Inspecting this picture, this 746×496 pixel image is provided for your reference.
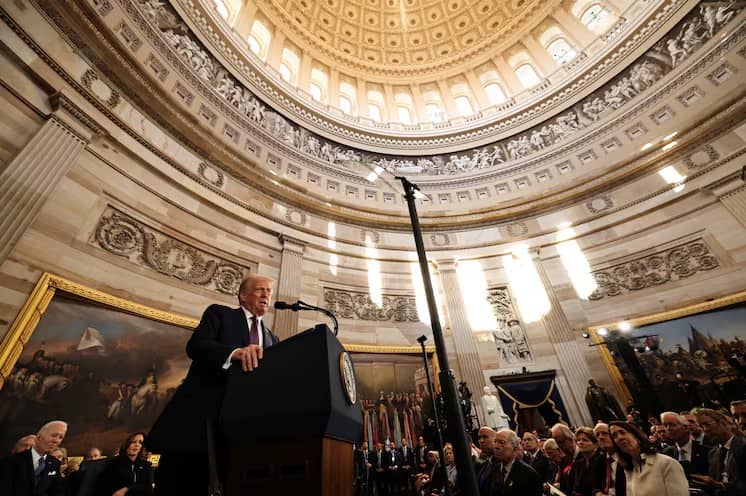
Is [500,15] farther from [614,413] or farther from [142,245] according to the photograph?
[142,245]

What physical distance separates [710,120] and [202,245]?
644 inches

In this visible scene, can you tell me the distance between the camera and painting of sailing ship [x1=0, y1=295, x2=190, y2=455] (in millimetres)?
4555

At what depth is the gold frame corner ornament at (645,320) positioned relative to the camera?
8620mm

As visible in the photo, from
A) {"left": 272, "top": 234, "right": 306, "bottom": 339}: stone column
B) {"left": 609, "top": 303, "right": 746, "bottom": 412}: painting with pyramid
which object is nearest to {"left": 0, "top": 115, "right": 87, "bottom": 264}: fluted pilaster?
{"left": 272, "top": 234, "right": 306, "bottom": 339}: stone column

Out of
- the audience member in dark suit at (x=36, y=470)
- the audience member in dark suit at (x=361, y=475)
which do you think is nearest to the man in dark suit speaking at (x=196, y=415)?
the audience member in dark suit at (x=36, y=470)

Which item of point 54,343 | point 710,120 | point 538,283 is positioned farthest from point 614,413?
point 54,343

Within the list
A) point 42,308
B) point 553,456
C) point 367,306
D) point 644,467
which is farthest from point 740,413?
point 42,308

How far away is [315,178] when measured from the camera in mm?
13422

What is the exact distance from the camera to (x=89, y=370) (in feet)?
17.2

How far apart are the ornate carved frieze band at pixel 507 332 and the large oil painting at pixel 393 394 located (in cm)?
285

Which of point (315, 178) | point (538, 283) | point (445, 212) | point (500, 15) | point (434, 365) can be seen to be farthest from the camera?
point (500, 15)

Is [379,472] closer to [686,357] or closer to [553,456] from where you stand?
[553,456]

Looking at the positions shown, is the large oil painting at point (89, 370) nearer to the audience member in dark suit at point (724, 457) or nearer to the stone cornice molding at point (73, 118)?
the stone cornice molding at point (73, 118)

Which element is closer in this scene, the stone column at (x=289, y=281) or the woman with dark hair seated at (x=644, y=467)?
the woman with dark hair seated at (x=644, y=467)
